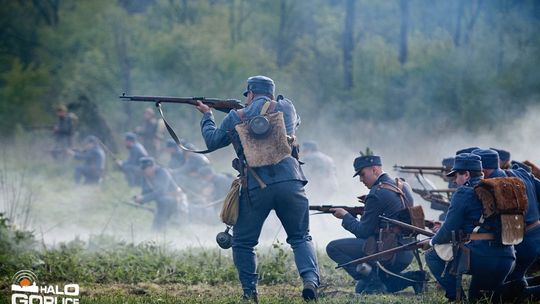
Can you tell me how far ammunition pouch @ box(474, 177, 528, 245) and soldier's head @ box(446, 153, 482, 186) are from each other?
0.26 m

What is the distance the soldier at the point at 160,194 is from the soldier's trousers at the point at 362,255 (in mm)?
9314

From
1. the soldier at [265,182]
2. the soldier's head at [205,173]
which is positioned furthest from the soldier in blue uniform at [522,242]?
the soldier's head at [205,173]

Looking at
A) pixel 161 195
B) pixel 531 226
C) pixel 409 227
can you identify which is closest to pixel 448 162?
pixel 409 227

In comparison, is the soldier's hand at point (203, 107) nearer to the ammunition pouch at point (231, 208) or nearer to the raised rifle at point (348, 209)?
the ammunition pouch at point (231, 208)

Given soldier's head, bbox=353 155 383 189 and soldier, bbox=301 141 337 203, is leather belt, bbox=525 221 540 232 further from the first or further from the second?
soldier, bbox=301 141 337 203

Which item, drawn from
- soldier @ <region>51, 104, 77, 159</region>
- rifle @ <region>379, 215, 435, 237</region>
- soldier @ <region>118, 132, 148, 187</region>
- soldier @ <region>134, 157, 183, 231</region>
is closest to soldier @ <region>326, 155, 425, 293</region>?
rifle @ <region>379, 215, 435, 237</region>

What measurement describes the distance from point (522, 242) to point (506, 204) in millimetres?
932

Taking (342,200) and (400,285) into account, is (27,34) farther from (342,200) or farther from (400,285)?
(400,285)

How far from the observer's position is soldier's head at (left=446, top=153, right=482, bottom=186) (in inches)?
302

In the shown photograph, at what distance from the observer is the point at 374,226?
8.89 metres

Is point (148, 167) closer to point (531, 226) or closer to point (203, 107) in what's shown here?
point (203, 107)

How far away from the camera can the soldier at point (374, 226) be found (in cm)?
887

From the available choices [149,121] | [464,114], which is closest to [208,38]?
[149,121]

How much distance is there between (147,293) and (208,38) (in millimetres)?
24577
